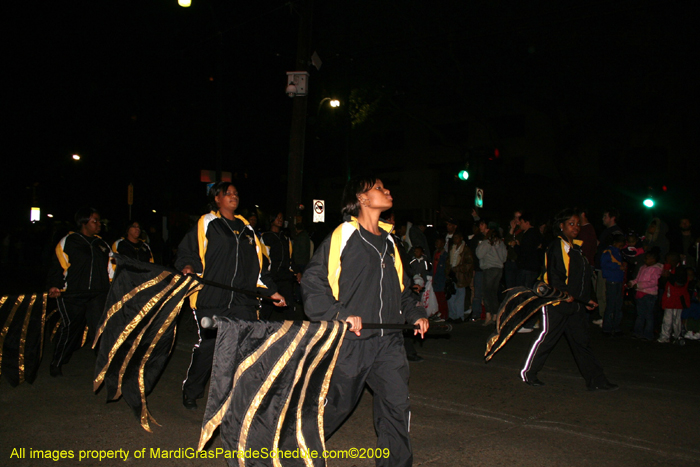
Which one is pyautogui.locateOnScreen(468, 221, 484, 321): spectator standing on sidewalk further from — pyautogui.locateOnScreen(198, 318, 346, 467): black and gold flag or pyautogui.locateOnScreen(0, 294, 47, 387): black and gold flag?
pyautogui.locateOnScreen(198, 318, 346, 467): black and gold flag

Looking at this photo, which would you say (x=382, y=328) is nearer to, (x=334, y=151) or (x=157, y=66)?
(x=157, y=66)

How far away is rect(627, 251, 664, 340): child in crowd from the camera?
9039 mm

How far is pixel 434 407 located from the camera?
17.4 feet

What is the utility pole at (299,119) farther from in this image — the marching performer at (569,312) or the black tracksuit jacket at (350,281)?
the black tracksuit jacket at (350,281)

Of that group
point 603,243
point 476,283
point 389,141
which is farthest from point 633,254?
point 389,141

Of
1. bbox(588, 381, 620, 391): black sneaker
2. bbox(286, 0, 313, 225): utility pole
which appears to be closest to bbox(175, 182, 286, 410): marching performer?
bbox(588, 381, 620, 391): black sneaker

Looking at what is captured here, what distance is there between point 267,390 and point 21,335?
3.77 metres

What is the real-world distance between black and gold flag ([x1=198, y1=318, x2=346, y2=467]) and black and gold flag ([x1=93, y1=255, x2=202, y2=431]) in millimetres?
1631

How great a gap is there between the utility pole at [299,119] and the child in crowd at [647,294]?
7540 mm

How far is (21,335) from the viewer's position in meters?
5.69

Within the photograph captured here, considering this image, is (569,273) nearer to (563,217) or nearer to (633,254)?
(563,217)

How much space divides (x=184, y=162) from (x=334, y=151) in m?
9.03

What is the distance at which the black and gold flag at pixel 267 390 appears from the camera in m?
3.11

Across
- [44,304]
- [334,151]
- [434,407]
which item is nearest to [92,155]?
[334,151]
